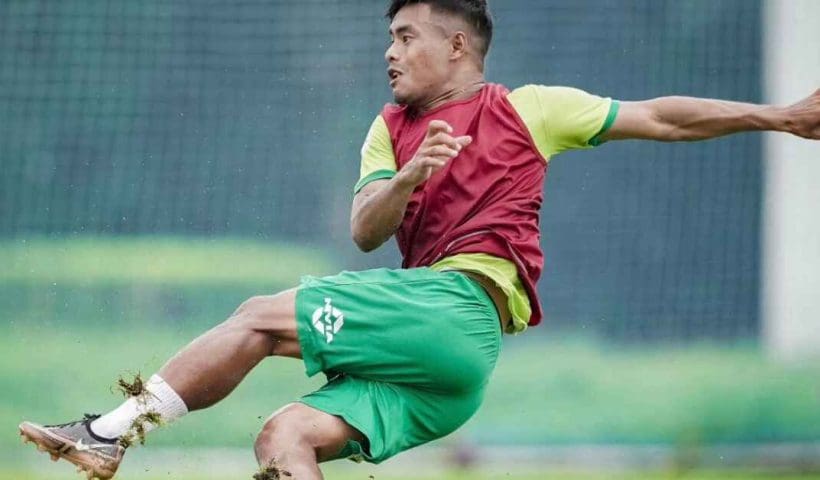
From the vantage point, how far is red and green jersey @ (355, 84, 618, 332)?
5285mm

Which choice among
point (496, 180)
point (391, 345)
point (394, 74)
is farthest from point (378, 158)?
point (391, 345)

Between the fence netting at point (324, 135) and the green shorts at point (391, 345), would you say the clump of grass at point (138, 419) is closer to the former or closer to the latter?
the green shorts at point (391, 345)

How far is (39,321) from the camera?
10922mm

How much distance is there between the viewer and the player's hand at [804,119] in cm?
541

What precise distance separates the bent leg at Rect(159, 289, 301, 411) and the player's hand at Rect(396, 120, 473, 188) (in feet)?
1.94

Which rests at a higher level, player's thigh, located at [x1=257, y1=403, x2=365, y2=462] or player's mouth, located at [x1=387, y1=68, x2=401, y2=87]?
player's mouth, located at [x1=387, y1=68, x2=401, y2=87]

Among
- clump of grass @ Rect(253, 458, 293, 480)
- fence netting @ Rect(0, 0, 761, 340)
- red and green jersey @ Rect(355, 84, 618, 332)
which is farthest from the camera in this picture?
fence netting @ Rect(0, 0, 761, 340)

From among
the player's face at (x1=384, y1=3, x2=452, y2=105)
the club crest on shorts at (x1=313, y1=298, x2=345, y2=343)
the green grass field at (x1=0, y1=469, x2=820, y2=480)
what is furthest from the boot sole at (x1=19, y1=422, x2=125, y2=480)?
the green grass field at (x1=0, y1=469, x2=820, y2=480)

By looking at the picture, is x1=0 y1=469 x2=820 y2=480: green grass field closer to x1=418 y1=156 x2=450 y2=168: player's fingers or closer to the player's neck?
the player's neck

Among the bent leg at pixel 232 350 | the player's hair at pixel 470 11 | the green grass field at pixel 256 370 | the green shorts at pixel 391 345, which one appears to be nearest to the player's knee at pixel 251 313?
the bent leg at pixel 232 350

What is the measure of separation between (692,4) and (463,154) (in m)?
6.80

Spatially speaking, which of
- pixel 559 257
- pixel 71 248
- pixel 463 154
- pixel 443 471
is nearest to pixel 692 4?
pixel 559 257

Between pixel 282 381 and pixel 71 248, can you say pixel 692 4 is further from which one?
pixel 71 248

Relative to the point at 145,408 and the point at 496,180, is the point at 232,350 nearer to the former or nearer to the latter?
the point at 145,408
